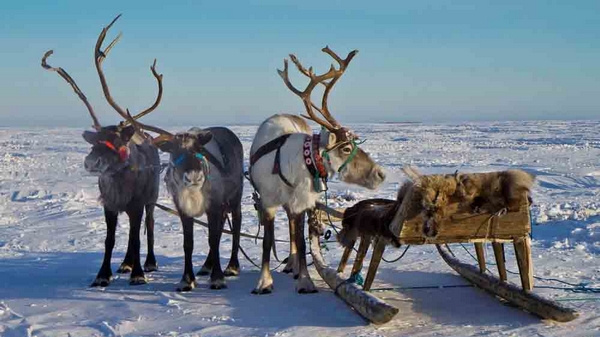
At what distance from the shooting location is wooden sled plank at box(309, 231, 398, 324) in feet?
17.4

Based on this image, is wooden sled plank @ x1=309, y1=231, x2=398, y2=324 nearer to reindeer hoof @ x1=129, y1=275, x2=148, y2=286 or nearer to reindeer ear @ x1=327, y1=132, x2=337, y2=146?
reindeer ear @ x1=327, y1=132, x2=337, y2=146

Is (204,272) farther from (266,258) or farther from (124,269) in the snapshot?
(266,258)

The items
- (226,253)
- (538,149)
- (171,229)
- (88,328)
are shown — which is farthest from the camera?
(538,149)

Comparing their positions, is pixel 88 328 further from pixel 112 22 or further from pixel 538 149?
pixel 538 149

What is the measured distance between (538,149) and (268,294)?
28.0 metres

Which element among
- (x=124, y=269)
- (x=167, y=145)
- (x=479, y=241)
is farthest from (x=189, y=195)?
(x=479, y=241)

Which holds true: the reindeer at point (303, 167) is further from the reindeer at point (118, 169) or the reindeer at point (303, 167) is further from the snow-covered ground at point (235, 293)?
the reindeer at point (118, 169)

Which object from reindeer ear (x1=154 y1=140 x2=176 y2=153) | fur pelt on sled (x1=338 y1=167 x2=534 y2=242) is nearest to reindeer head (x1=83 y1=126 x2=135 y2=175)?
reindeer ear (x1=154 y1=140 x2=176 y2=153)

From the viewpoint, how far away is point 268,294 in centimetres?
674

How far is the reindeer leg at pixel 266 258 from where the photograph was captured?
6785 mm

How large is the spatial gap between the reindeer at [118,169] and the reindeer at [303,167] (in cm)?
139

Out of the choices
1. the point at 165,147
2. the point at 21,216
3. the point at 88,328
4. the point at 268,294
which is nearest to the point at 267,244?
the point at 268,294

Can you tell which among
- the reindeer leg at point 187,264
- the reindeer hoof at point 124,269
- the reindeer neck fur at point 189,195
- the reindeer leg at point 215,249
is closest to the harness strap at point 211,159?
the reindeer neck fur at point 189,195

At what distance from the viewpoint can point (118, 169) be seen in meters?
7.26
